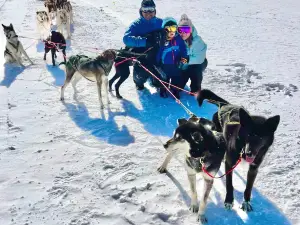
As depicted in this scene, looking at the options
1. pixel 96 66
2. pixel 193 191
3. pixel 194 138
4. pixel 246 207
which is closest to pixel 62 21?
pixel 96 66

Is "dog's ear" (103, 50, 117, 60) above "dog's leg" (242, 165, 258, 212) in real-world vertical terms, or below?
above

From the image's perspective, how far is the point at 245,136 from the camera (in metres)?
3.25

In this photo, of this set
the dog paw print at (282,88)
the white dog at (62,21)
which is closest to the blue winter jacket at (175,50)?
the dog paw print at (282,88)

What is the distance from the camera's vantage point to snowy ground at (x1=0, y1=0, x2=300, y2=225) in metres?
3.64

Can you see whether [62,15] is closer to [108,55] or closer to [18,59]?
[18,59]

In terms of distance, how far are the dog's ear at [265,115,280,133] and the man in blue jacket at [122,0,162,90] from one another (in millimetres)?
3590

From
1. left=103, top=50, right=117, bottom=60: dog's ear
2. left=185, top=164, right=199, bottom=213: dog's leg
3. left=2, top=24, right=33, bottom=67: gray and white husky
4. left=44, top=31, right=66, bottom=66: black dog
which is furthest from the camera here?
left=44, top=31, right=66, bottom=66: black dog

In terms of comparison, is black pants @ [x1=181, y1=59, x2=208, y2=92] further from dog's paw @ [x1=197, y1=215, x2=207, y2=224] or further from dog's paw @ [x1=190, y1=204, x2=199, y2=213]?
dog's paw @ [x1=197, y1=215, x2=207, y2=224]

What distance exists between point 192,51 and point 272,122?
332 cm

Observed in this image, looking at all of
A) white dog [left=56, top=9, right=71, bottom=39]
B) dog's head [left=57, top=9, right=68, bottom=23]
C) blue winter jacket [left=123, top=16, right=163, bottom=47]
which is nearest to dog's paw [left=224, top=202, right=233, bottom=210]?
blue winter jacket [left=123, top=16, right=163, bottom=47]

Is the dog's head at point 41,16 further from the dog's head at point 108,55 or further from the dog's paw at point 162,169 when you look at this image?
the dog's paw at point 162,169

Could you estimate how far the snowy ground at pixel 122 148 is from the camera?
3.64m

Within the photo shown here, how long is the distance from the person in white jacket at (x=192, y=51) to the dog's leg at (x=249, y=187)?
3046 mm

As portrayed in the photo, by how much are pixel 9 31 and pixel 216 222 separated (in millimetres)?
6274
